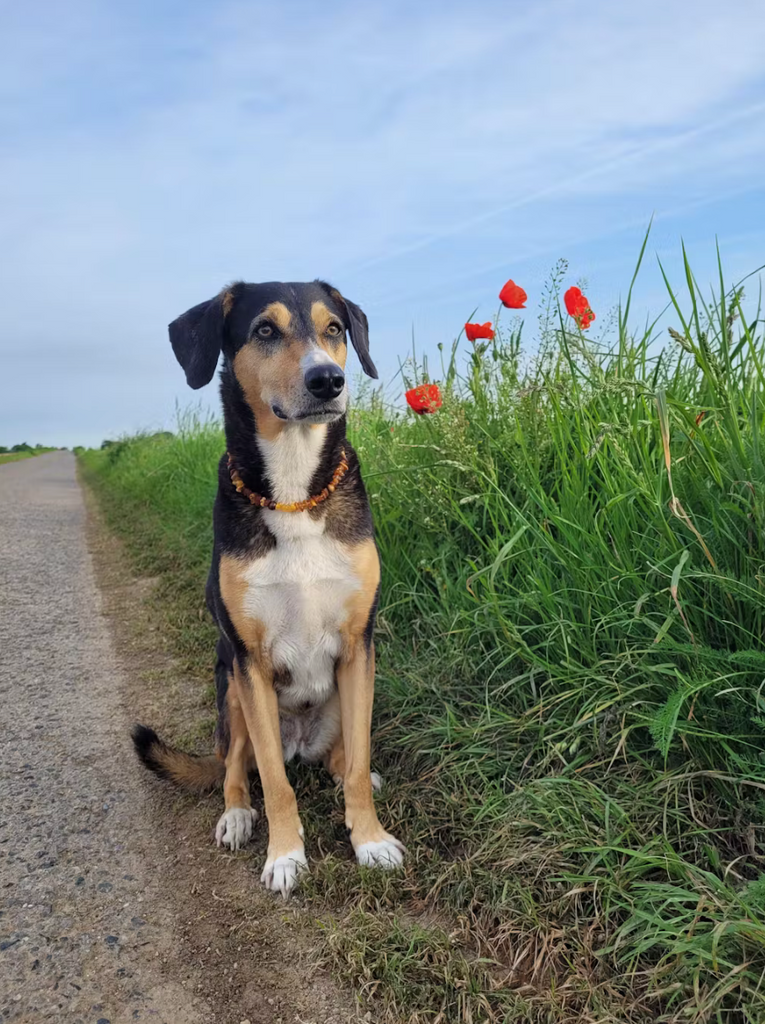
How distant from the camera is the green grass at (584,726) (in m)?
1.97

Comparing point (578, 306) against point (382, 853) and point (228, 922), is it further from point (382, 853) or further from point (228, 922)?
point (228, 922)

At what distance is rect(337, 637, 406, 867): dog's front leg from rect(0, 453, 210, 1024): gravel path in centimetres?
68

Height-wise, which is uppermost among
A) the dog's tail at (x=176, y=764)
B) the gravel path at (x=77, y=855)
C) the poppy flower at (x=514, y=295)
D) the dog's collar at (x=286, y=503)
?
the poppy flower at (x=514, y=295)

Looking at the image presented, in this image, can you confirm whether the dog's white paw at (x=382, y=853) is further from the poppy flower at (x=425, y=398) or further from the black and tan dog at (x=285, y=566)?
the poppy flower at (x=425, y=398)

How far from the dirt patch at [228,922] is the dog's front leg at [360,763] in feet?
1.01

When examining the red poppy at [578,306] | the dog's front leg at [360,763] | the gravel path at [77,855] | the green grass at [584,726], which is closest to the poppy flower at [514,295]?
the green grass at [584,726]

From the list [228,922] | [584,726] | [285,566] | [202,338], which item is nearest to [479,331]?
[202,338]

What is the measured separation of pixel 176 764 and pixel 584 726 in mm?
1686

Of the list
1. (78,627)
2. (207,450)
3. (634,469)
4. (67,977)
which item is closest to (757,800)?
(634,469)

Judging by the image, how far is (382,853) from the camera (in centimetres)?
255

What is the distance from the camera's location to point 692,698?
2.39m

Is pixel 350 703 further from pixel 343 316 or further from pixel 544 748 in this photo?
pixel 343 316

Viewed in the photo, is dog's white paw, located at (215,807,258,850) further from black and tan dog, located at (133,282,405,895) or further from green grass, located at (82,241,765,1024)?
green grass, located at (82,241,765,1024)

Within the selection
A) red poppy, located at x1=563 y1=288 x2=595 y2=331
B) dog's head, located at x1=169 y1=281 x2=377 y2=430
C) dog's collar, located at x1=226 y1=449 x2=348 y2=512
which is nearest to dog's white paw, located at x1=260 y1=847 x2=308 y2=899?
dog's collar, located at x1=226 y1=449 x2=348 y2=512
